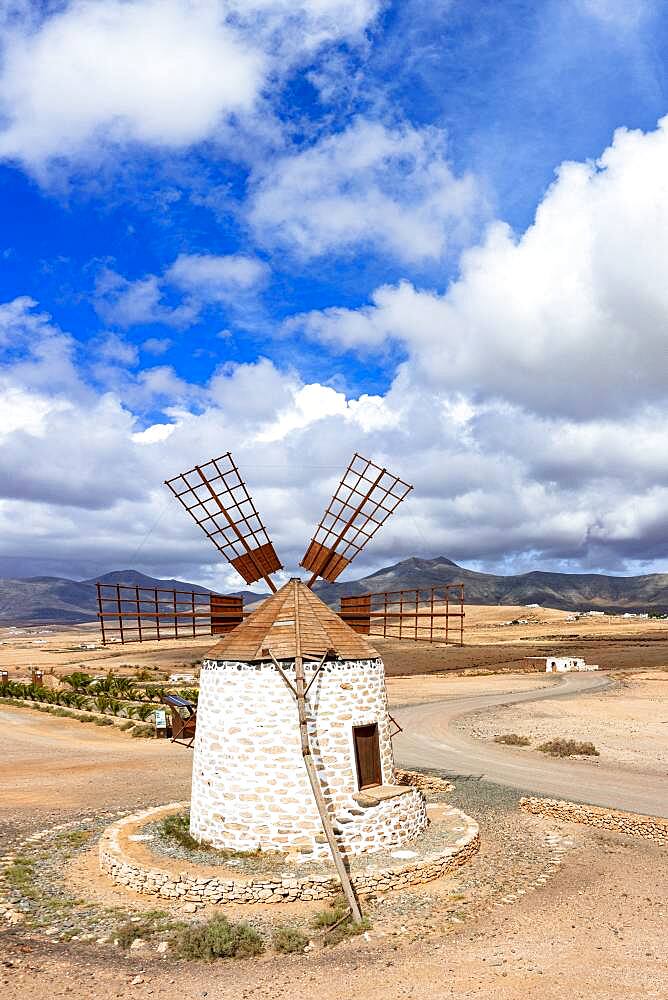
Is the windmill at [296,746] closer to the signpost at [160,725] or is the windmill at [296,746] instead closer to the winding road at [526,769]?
the winding road at [526,769]

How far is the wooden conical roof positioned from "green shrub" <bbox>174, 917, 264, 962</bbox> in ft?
15.2

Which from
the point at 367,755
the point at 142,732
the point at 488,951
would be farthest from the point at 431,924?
the point at 142,732

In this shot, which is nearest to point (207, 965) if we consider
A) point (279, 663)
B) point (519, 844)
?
point (279, 663)

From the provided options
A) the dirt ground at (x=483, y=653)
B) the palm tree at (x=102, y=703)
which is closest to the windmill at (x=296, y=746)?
the palm tree at (x=102, y=703)

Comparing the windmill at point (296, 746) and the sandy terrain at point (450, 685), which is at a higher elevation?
the windmill at point (296, 746)

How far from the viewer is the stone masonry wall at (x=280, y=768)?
43.7 ft

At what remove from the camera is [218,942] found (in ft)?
34.3

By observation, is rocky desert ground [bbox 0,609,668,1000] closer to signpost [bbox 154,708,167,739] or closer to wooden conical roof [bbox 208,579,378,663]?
wooden conical roof [bbox 208,579,378,663]

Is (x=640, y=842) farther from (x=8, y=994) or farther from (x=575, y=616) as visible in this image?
(x=575, y=616)

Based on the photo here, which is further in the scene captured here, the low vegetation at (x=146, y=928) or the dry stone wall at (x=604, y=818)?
the dry stone wall at (x=604, y=818)

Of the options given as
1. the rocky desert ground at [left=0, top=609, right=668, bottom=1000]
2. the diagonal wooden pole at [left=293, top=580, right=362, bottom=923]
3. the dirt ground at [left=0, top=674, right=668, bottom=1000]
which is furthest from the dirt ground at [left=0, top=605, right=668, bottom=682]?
the dirt ground at [left=0, top=674, right=668, bottom=1000]

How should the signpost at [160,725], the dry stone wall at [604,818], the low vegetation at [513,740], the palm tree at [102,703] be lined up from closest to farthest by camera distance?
1. the dry stone wall at [604,818]
2. the low vegetation at [513,740]
3. the signpost at [160,725]
4. the palm tree at [102,703]

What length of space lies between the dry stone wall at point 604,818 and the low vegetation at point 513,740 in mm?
9516

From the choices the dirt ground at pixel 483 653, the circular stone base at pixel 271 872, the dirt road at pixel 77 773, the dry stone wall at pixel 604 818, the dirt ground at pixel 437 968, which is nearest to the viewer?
the dirt ground at pixel 437 968
